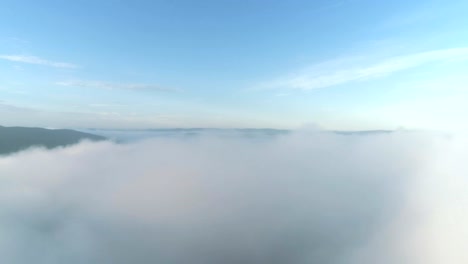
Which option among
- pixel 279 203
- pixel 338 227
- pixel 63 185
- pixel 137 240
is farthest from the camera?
pixel 63 185

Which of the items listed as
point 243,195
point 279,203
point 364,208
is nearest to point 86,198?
point 243,195

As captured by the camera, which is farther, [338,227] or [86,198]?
[86,198]

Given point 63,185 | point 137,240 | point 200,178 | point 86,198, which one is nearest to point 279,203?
point 200,178

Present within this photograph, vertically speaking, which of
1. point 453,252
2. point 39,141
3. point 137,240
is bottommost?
point 137,240

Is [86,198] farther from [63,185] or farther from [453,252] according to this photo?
[453,252]

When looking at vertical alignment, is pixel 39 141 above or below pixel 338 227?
above

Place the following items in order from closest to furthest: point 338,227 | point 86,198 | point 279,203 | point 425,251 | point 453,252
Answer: point 453,252 → point 425,251 → point 338,227 → point 279,203 → point 86,198

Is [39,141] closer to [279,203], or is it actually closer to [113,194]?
[113,194]

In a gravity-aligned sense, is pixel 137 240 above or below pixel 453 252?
below

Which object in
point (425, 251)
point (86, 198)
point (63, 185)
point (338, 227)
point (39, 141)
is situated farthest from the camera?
point (39, 141)
